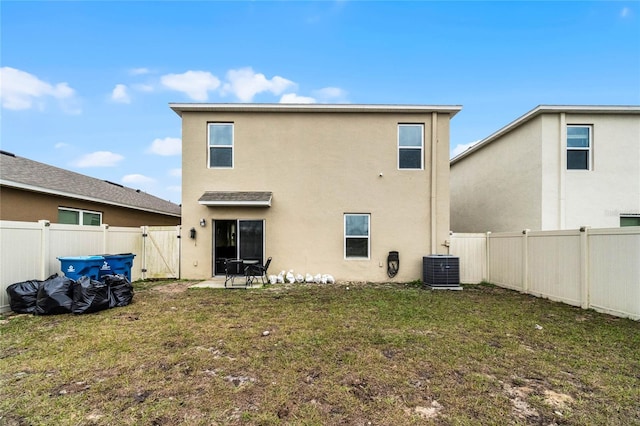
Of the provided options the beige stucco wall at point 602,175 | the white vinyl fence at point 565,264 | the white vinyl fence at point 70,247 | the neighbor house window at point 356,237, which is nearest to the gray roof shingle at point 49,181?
the white vinyl fence at point 70,247

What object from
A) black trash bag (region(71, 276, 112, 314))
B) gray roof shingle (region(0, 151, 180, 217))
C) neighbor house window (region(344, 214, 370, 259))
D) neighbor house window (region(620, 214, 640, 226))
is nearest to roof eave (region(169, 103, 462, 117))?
neighbor house window (region(344, 214, 370, 259))

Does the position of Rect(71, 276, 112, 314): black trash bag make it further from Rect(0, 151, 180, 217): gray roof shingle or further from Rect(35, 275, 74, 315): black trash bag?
Rect(0, 151, 180, 217): gray roof shingle

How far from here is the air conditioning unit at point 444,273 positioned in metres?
8.98

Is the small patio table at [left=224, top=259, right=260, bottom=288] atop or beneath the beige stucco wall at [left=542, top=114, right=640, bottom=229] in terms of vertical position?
beneath

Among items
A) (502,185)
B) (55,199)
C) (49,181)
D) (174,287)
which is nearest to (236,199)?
(174,287)

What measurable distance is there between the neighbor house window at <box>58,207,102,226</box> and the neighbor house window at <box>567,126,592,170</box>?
17503 mm

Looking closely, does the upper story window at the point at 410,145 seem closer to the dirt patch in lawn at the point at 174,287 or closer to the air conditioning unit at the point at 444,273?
the air conditioning unit at the point at 444,273

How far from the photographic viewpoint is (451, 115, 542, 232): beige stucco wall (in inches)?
403

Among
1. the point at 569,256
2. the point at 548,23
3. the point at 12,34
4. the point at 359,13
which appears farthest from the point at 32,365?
the point at 548,23

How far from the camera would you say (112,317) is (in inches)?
227

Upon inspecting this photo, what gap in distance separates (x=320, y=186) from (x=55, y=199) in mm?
8925

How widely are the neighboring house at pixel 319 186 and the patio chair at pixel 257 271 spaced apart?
0.50m

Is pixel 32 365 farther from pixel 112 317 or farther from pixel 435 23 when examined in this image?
pixel 435 23

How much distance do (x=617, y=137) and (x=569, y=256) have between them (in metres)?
6.36
